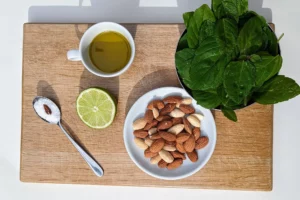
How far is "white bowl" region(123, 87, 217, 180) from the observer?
0.79m

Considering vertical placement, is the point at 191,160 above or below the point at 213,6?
below

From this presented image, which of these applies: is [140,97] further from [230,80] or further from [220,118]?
[230,80]

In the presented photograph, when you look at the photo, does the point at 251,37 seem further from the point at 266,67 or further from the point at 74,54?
the point at 74,54

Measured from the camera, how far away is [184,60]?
682 mm

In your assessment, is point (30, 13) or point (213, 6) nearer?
point (213, 6)

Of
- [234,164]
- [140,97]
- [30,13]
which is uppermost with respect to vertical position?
[30,13]

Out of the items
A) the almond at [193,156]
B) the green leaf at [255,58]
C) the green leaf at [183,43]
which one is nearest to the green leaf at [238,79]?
the green leaf at [255,58]

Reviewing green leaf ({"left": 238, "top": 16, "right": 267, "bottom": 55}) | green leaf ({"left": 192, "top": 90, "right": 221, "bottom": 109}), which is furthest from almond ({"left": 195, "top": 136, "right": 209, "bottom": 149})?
green leaf ({"left": 238, "top": 16, "right": 267, "bottom": 55})

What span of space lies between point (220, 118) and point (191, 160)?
0.10 m

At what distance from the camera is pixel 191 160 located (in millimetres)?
796

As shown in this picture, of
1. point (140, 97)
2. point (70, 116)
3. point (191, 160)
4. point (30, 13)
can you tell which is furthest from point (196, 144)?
point (30, 13)

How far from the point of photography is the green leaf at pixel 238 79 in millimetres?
593

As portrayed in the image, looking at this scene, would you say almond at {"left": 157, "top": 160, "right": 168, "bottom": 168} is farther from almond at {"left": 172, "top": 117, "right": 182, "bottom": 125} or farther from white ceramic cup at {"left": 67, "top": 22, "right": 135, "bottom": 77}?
white ceramic cup at {"left": 67, "top": 22, "right": 135, "bottom": 77}

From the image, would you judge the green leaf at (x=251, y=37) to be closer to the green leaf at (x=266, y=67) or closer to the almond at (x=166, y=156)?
the green leaf at (x=266, y=67)
